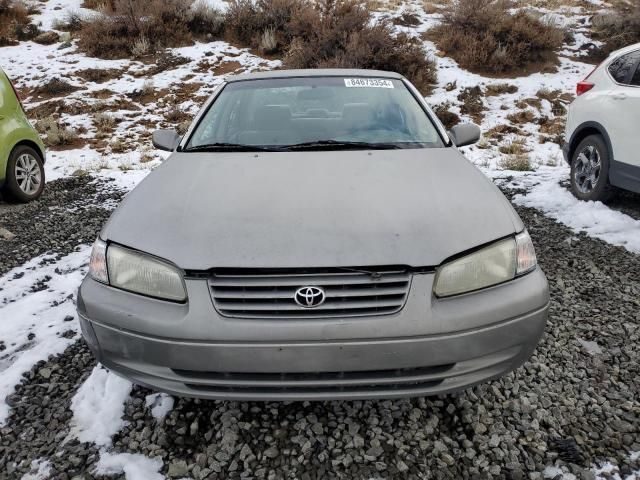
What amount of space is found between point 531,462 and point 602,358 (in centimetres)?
102

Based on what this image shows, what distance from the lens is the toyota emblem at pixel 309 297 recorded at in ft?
5.48

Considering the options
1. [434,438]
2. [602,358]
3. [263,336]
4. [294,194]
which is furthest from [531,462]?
[294,194]

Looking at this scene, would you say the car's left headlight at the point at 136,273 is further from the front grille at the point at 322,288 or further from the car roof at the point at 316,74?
the car roof at the point at 316,74

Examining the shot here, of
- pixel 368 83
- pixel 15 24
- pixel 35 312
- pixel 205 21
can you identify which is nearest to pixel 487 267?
pixel 368 83

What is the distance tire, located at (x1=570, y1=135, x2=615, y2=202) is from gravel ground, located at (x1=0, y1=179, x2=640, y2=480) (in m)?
2.78

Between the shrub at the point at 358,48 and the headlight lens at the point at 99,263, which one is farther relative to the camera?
the shrub at the point at 358,48

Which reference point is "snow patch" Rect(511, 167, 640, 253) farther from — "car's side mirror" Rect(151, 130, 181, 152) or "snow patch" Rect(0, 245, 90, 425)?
"snow patch" Rect(0, 245, 90, 425)

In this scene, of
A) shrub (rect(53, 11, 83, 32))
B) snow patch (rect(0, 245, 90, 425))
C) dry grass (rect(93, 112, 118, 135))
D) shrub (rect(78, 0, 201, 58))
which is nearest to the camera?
snow patch (rect(0, 245, 90, 425))

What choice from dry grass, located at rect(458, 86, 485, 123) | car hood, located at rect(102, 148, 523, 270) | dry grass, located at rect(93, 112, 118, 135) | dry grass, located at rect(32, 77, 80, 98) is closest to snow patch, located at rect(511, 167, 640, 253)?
car hood, located at rect(102, 148, 523, 270)

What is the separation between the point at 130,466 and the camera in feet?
6.11

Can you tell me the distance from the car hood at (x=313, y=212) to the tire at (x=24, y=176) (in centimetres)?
385

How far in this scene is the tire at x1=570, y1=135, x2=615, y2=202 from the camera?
4711mm

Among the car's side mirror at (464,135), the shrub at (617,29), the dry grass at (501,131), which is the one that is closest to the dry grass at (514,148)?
the dry grass at (501,131)

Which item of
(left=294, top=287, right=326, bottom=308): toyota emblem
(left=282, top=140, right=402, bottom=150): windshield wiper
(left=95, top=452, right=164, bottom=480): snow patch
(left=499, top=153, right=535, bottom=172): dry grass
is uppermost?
(left=282, top=140, right=402, bottom=150): windshield wiper
